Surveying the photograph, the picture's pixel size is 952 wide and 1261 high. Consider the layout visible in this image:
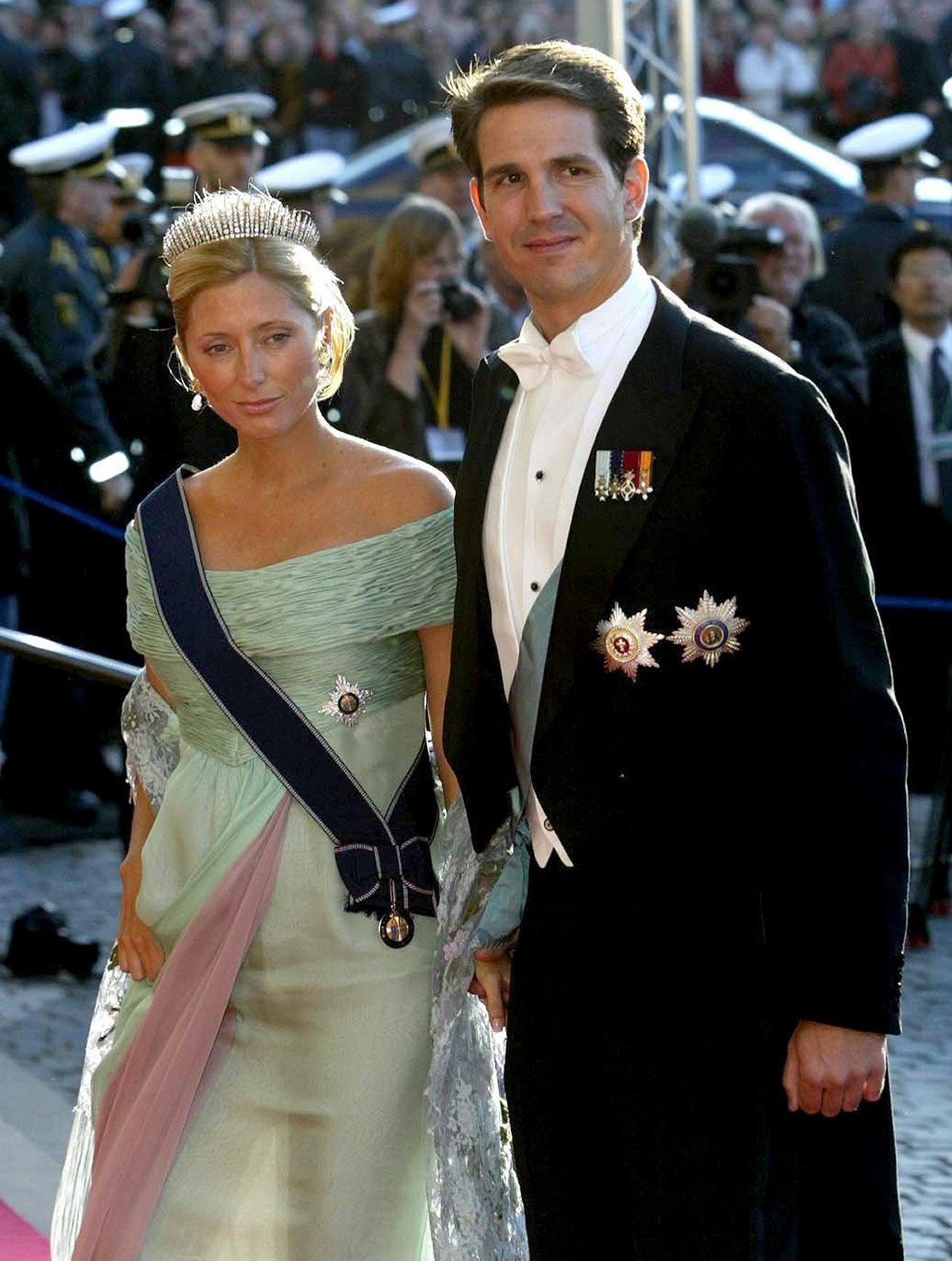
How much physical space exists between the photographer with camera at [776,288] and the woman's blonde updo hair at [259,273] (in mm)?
3252

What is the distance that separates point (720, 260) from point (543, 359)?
394cm

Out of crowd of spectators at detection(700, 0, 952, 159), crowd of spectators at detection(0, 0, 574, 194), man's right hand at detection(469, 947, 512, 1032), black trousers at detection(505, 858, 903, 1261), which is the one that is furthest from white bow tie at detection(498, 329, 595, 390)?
crowd of spectators at detection(700, 0, 952, 159)

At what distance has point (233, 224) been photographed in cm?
294

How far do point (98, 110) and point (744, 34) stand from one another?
14.0 ft

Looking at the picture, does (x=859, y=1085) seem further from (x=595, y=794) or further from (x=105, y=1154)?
(x=105, y=1154)

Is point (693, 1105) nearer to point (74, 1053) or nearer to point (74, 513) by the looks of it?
point (74, 1053)

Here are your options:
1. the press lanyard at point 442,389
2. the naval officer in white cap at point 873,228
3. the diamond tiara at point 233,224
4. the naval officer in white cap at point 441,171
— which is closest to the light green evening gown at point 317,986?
the diamond tiara at point 233,224

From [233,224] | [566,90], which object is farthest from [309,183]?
[566,90]

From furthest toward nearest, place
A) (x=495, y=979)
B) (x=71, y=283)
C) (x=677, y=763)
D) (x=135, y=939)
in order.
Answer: (x=71, y=283) → (x=135, y=939) → (x=495, y=979) → (x=677, y=763)

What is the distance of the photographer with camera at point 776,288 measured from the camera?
6.32 meters

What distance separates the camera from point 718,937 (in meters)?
2.30

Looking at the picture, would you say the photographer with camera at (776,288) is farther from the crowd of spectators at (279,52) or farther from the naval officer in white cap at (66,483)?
the crowd of spectators at (279,52)

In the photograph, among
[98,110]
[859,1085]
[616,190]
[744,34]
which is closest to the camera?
[859,1085]

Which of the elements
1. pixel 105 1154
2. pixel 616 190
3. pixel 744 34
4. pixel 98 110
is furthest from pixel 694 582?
pixel 744 34
